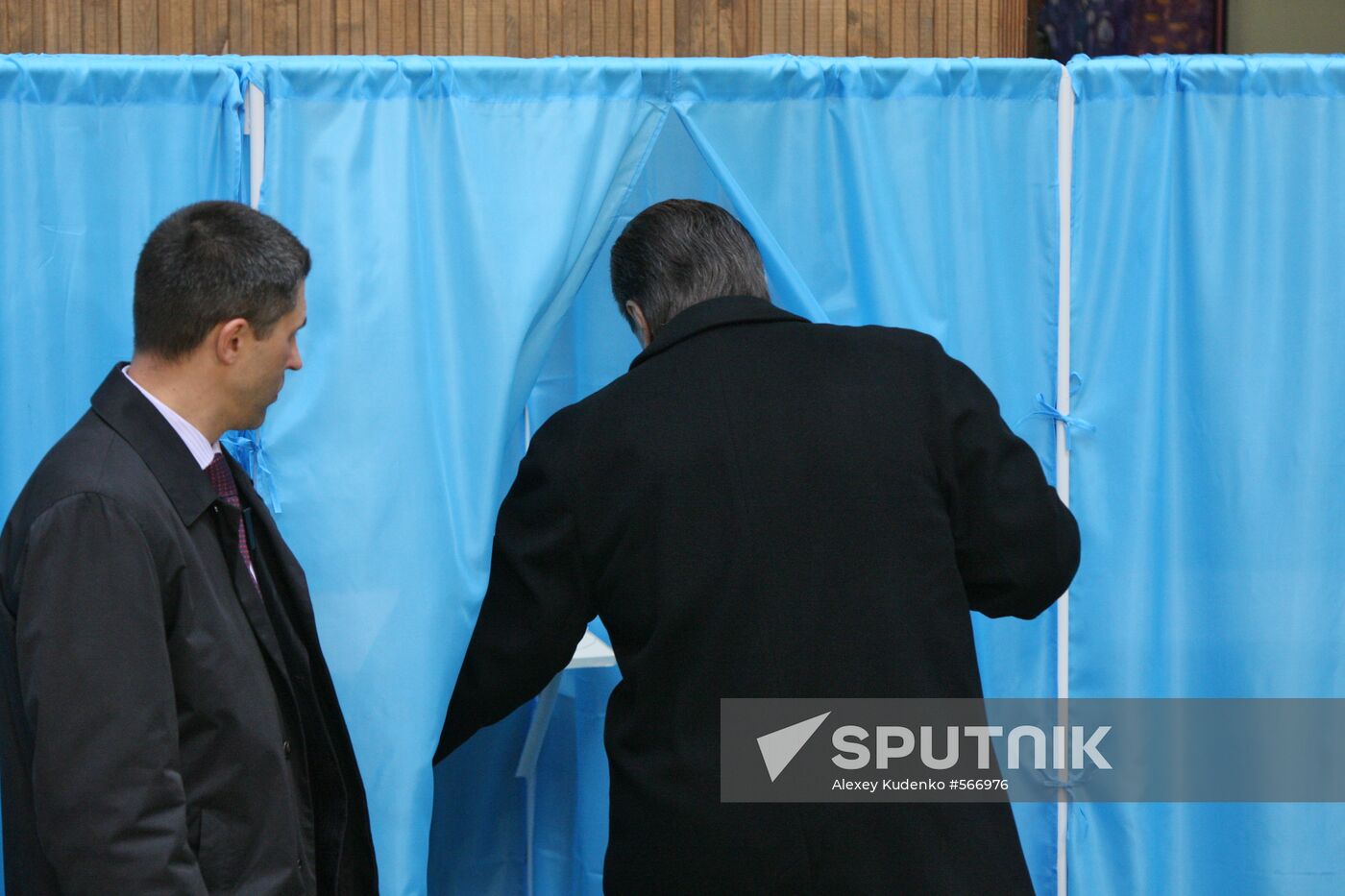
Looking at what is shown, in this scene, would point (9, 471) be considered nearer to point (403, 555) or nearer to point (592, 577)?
point (403, 555)

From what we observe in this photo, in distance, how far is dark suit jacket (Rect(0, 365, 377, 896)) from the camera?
1494 millimetres

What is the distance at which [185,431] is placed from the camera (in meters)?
1.70

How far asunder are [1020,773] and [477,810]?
1.00 metres

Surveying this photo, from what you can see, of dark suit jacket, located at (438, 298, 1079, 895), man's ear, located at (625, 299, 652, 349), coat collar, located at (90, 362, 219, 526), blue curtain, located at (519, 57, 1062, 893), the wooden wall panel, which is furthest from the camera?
the wooden wall panel

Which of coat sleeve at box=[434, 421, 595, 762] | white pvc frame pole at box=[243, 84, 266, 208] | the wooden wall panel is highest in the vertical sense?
the wooden wall panel

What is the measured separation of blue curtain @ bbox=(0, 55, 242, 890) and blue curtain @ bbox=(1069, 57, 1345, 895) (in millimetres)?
1497

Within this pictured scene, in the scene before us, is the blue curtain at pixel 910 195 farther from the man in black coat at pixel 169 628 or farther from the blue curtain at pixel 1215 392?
the man in black coat at pixel 169 628

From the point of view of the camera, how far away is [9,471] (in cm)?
229

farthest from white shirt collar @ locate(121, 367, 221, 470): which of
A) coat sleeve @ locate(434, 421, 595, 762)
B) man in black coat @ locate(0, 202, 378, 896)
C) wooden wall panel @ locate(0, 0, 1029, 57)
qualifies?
wooden wall panel @ locate(0, 0, 1029, 57)

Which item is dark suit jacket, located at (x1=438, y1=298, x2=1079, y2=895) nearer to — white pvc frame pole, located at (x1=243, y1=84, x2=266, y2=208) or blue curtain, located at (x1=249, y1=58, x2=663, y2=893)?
blue curtain, located at (x1=249, y1=58, x2=663, y2=893)

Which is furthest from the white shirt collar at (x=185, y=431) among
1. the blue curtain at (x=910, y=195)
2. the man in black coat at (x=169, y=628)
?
the blue curtain at (x=910, y=195)

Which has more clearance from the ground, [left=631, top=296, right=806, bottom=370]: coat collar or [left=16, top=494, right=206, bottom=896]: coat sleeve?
[left=631, top=296, right=806, bottom=370]: coat collar

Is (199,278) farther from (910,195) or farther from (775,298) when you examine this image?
(910,195)

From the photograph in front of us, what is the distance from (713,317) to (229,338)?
25.4 inches
